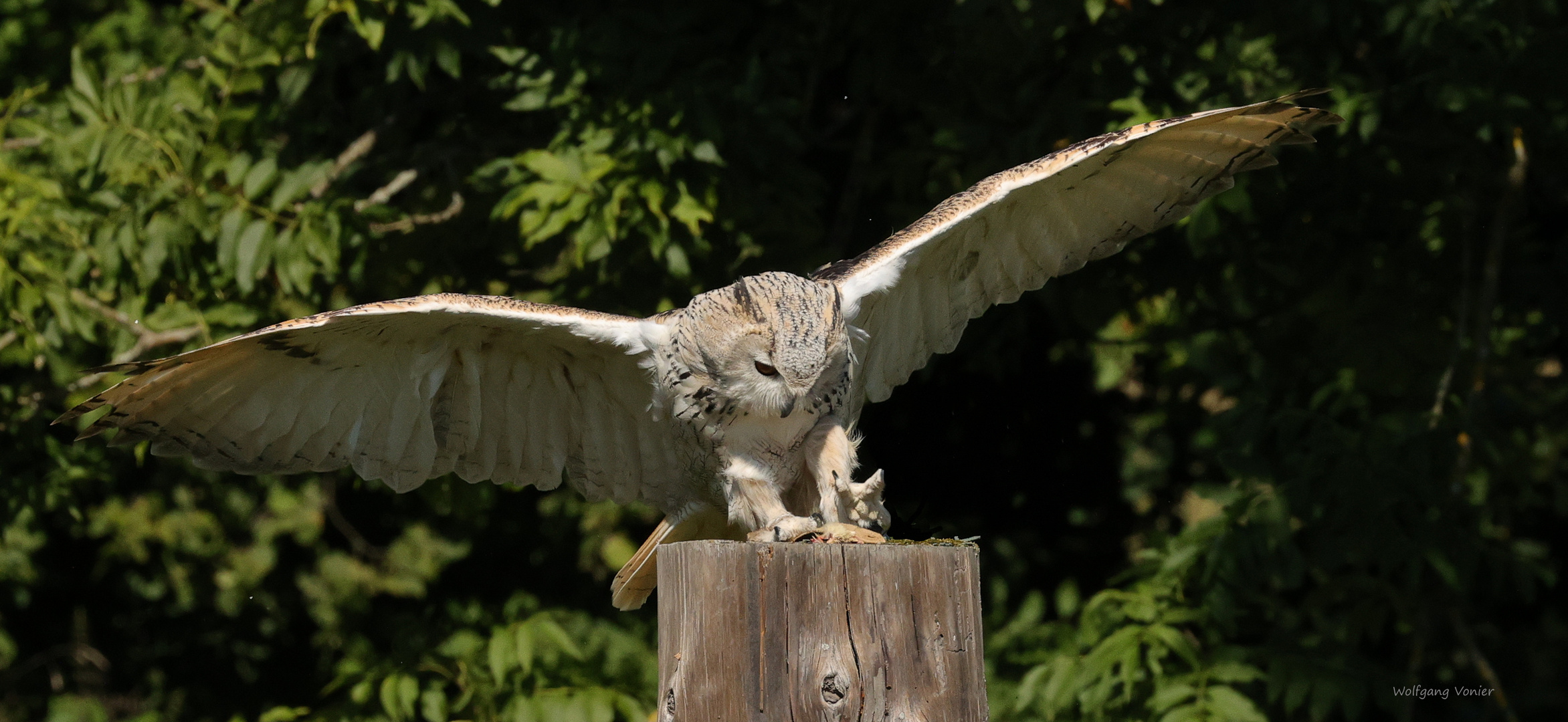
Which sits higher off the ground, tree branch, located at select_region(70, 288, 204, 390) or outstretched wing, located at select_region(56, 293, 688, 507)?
tree branch, located at select_region(70, 288, 204, 390)

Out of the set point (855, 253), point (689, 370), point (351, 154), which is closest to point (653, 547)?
point (689, 370)

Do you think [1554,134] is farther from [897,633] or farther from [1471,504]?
[897,633]

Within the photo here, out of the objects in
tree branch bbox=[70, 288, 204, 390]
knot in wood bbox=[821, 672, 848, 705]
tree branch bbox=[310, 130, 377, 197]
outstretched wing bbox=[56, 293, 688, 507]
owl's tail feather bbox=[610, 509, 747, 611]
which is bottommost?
knot in wood bbox=[821, 672, 848, 705]

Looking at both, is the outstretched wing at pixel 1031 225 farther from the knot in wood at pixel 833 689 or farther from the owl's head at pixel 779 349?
the knot in wood at pixel 833 689

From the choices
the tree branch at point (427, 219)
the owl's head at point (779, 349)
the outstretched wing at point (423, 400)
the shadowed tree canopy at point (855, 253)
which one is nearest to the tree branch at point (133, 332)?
the shadowed tree canopy at point (855, 253)

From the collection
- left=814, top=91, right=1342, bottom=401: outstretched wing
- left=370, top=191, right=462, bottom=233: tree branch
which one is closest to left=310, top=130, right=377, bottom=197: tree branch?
left=370, top=191, right=462, bottom=233: tree branch

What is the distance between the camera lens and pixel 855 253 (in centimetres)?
548

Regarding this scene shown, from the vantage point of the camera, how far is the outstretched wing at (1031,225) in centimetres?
341

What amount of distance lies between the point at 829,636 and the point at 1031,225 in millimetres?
1806

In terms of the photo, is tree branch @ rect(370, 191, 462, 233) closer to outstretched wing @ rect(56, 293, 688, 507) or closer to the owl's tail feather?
outstretched wing @ rect(56, 293, 688, 507)

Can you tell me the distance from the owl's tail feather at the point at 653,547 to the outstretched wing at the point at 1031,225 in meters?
0.57

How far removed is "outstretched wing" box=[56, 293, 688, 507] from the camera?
3.17 m

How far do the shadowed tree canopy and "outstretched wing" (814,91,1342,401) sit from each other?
599 millimetres

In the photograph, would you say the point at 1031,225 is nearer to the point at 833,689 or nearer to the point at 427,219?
the point at 833,689
